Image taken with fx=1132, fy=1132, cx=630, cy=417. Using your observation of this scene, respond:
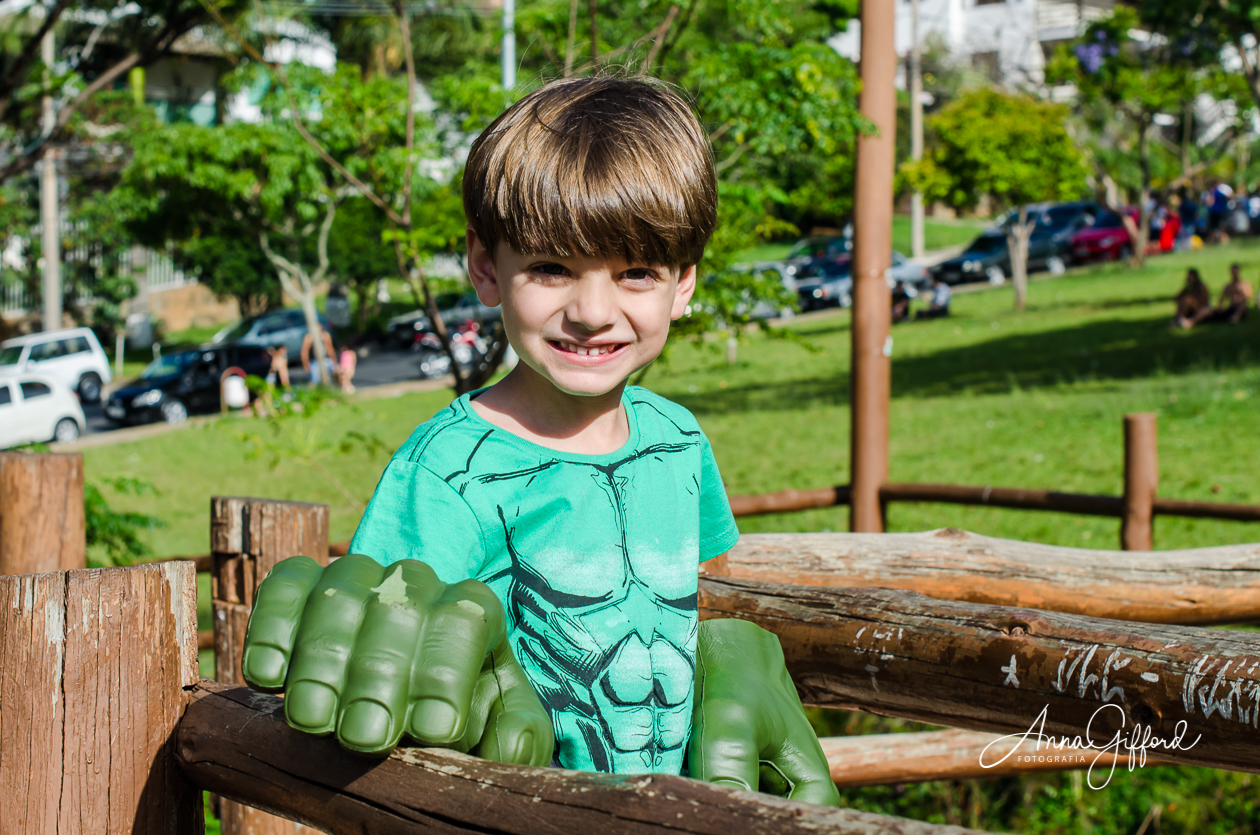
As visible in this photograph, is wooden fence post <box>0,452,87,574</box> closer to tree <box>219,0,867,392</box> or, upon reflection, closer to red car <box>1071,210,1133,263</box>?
tree <box>219,0,867,392</box>

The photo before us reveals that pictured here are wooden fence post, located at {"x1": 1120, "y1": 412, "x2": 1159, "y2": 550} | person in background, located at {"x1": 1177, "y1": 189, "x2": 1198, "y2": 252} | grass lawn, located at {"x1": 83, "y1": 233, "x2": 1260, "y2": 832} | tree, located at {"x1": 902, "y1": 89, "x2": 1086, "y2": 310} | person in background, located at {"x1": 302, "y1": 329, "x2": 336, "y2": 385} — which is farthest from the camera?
person in background, located at {"x1": 1177, "y1": 189, "x2": 1198, "y2": 252}

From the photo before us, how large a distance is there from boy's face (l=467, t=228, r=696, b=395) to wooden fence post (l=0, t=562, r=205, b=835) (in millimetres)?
543

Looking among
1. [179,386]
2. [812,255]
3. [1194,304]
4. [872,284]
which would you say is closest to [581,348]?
[872,284]

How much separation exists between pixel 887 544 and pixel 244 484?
9090 millimetres

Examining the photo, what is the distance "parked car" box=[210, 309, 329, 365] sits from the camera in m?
22.7

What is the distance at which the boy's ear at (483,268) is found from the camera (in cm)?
157

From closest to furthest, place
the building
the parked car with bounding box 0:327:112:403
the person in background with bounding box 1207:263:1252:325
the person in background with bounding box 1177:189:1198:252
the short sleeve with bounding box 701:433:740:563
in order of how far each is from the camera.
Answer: the short sleeve with bounding box 701:433:740:563
the person in background with bounding box 1207:263:1252:325
the parked car with bounding box 0:327:112:403
the person in background with bounding box 1177:189:1198:252
the building

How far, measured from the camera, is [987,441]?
945 cm

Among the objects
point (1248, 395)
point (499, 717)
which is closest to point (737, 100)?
point (499, 717)

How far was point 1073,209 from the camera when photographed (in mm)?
25750

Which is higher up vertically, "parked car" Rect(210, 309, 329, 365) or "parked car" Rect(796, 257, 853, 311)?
"parked car" Rect(796, 257, 853, 311)

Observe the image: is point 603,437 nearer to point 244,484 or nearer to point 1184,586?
point 1184,586

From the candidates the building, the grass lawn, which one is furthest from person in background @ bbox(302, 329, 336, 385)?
the building

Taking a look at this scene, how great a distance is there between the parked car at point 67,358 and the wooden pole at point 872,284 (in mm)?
17971
